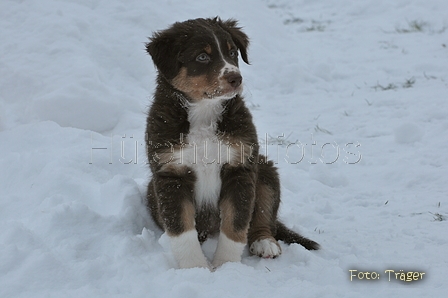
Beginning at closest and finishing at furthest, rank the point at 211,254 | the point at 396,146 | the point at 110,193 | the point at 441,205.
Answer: the point at 211,254, the point at 110,193, the point at 441,205, the point at 396,146

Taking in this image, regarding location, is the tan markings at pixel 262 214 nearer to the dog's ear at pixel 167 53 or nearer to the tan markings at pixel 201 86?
the tan markings at pixel 201 86

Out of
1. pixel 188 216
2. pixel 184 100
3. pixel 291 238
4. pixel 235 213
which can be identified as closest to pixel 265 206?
pixel 291 238

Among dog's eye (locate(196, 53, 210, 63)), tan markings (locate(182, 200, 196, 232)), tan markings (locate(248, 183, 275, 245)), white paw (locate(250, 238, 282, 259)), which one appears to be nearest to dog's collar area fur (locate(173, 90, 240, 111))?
dog's eye (locate(196, 53, 210, 63))

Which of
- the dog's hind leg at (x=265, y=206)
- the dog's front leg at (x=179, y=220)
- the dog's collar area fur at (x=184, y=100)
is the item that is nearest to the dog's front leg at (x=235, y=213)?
the dog's front leg at (x=179, y=220)

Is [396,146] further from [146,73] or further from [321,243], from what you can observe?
[146,73]

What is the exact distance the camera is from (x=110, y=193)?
4.11m

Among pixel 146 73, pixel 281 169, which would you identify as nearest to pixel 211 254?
pixel 281 169

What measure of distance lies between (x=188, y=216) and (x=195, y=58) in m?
0.99

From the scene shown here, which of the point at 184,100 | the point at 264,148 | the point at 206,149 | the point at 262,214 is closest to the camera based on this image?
the point at 206,149

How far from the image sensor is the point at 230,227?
3.45 metres

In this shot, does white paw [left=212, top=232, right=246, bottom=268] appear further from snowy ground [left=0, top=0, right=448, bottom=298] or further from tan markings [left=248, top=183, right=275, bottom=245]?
tan markings [left=248, top=183, right=275, bottom=245]

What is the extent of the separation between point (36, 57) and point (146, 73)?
4.42ft

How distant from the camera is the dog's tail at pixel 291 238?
3676mm

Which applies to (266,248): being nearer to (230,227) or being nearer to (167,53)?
(230,227)
